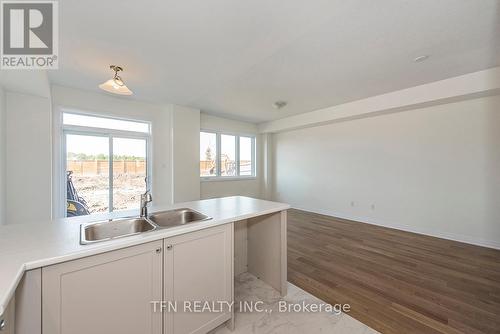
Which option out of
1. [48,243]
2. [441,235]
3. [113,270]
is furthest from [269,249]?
[441,235]

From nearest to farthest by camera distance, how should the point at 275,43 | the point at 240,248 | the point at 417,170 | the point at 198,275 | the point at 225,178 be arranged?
the point at 198,275 → the point at 275,43 → the point at 240,248 → the point at 417,170 → the point at 225,178

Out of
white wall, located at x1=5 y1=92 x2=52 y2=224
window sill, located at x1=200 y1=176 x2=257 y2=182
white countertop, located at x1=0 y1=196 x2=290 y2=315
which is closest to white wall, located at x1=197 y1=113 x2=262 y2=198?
window sill, located at x1=200 y1=176 x2=257 y2=182

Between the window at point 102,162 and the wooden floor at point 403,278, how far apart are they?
305cm

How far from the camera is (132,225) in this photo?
1596 mm

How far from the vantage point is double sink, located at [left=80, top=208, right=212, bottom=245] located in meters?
1.37

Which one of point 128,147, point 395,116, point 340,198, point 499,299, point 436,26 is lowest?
point 499,299

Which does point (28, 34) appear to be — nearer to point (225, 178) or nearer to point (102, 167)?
point (102, 167)

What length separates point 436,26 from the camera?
188cm

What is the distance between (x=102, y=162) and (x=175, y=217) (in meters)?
2.90

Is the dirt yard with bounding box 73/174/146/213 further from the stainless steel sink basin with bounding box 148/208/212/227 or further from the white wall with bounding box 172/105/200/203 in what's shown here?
the stainless steel sink basin with bounding box 148/208/212/227

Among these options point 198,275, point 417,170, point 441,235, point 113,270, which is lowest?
point 441,235

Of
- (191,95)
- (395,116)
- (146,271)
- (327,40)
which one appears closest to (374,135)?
(395,116)

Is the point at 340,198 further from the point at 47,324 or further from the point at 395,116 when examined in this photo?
the point at 47,324

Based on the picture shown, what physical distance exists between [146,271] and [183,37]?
216 cm
